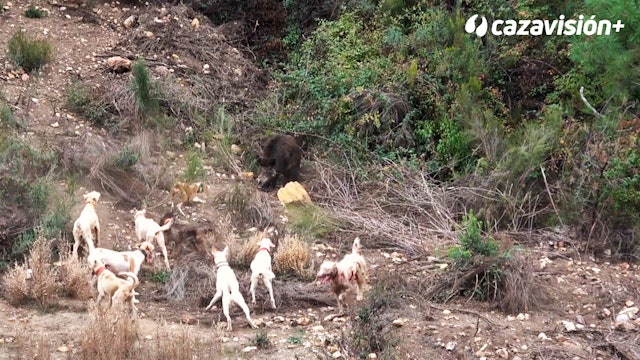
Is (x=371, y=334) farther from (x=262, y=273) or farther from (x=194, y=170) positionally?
(x=194, y=170)

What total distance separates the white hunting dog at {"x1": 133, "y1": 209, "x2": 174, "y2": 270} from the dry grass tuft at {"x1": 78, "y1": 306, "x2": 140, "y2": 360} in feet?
5.63

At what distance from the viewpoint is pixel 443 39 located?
39.3 feet

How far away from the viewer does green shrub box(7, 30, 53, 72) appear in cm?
1176

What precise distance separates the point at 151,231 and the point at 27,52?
4374mm

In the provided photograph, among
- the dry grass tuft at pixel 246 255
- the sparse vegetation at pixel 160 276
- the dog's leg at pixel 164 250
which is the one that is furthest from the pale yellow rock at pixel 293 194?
the sparse vegetation at pixel 160 276

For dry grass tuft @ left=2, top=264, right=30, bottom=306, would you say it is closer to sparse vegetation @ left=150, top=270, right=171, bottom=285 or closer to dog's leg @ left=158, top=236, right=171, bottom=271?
sparse vegetation @ left=150, top=270, right=171, bottom=285

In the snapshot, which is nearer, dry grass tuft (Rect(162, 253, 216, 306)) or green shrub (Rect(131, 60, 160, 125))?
dry grass tuft (Rect(162, 253, 216, 306))

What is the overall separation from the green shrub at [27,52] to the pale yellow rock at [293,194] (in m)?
3.76

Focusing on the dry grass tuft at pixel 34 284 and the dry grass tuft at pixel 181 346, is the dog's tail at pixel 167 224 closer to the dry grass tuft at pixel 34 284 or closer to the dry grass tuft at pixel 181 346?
the dry grass tuft at pixel 34 284

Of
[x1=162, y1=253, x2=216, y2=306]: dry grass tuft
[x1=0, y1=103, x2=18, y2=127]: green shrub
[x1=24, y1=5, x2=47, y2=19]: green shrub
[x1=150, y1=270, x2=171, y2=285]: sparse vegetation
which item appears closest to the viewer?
[x1=162, y1=253, x2=216, y2=306]: dry grass tuft

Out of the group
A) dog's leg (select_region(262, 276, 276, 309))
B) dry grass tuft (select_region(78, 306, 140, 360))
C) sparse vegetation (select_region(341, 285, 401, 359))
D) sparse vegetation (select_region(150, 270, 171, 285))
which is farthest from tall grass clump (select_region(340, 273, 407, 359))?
sparse vegetation (select_region(150, 270, 171, 285))

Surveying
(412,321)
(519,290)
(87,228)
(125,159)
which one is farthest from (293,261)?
(125,159)

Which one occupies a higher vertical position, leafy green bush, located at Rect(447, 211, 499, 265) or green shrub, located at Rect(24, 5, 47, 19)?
green shrub, located at Rect(24, 5, 47, 19)

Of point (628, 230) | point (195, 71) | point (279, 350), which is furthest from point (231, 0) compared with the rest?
point (279, 350)
